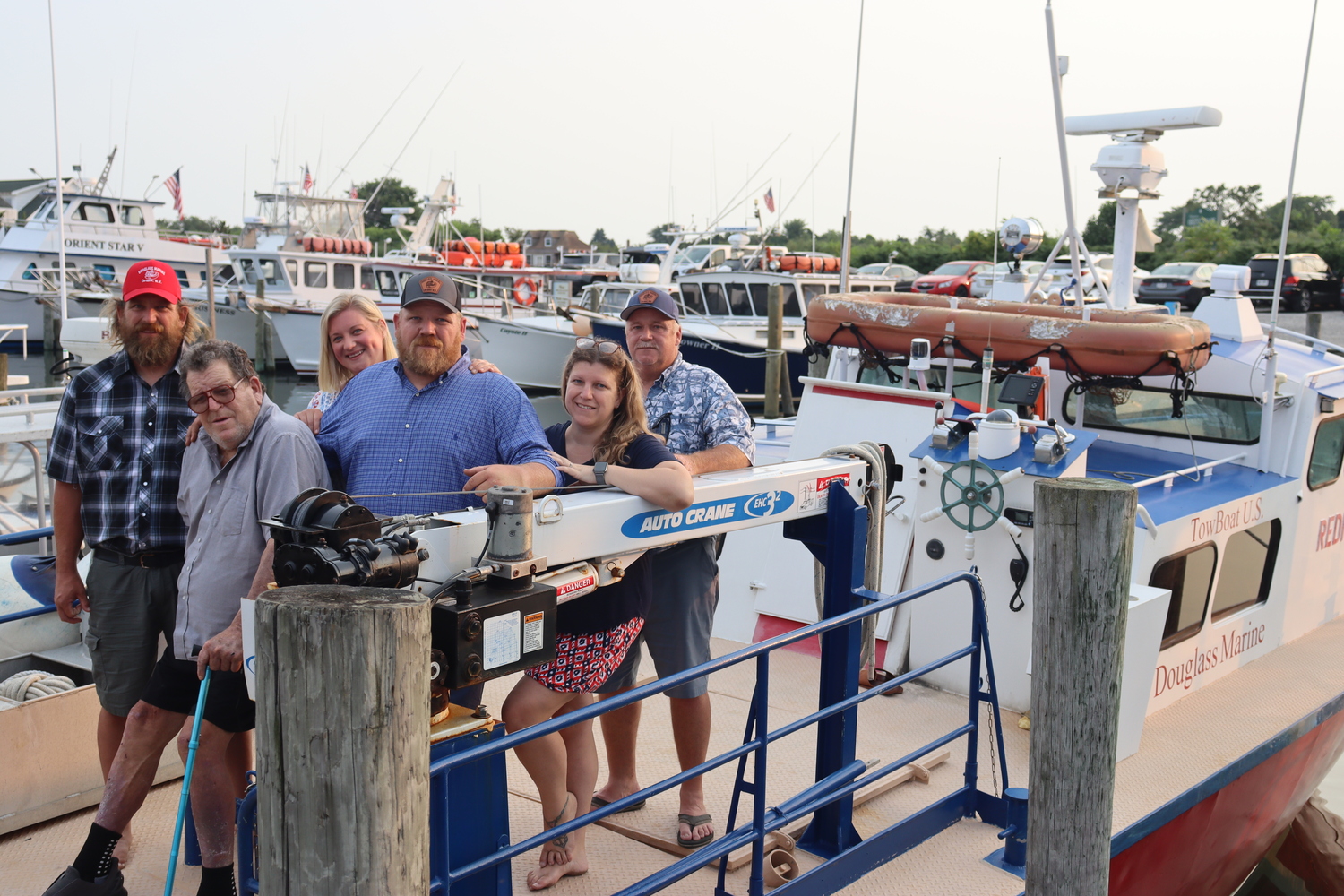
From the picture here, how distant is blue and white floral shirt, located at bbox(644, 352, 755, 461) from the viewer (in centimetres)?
373

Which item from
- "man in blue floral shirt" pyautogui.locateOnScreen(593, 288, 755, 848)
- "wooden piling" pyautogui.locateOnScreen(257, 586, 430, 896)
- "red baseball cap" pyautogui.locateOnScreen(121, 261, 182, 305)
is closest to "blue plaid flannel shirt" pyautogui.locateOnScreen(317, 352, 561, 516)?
"man in blue floral shirt" pyautogui.locateOnScreen(593, 288, 755, 848)

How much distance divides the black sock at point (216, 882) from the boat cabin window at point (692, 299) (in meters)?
20.9

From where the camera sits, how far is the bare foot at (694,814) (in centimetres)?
369

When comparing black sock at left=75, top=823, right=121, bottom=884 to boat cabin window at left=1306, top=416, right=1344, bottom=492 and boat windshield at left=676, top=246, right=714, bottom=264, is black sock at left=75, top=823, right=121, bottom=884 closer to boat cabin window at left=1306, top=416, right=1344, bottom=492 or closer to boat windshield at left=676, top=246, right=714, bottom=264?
boat cabin window at left=1306, top=416, right=1344, bottom=492

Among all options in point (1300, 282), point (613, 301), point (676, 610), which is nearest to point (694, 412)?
point (676, 610)

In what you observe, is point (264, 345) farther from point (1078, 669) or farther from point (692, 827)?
point (1078, 669)

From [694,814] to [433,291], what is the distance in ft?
6.29

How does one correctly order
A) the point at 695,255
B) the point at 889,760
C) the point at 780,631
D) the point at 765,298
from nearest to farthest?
the point at 889,760, the point at 780,631, the point at 765,298, the point at 695,255

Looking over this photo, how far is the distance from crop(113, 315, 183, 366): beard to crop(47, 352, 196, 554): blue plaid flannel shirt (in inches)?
1.7

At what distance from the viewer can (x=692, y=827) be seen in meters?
3.70

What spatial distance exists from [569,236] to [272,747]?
55.3 metres

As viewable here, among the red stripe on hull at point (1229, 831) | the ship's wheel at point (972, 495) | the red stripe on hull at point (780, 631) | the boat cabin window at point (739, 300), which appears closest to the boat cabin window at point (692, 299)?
the boat cabin window at point (739, 300)

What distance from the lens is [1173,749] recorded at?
4.96 metres

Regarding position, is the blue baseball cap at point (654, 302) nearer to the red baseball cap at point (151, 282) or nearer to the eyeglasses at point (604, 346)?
the eyeglasses at point (604, 346)
